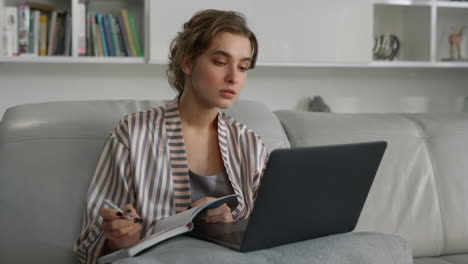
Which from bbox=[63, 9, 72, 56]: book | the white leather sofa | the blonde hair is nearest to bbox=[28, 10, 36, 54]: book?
bbox=[63, 9, 72, 56]: book

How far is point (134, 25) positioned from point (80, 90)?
47 cm

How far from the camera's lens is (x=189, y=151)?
165 centimetres

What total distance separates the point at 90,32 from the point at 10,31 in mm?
379

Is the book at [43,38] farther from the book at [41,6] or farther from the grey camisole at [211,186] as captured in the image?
the grey camisole at [211,186]

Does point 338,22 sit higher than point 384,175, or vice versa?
point 338,22

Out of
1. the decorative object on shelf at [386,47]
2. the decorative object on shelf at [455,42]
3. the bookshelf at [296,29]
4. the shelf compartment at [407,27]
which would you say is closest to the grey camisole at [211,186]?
the bookshelf at [296,29]

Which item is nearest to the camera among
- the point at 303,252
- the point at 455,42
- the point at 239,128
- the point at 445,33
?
the point at 303,252

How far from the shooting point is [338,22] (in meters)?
3.52

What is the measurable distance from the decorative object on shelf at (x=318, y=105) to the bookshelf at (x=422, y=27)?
0.36m

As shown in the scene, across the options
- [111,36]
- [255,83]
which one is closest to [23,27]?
[111,36]

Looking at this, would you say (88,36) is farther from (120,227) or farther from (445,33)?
(445,33)

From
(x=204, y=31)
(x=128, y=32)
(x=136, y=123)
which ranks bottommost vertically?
(x=136, y=123)

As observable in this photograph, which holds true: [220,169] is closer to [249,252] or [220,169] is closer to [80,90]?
[249,252]

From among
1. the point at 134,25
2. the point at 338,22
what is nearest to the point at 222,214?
the point at 134,25
